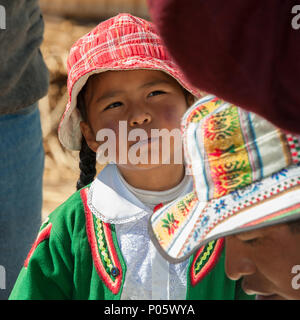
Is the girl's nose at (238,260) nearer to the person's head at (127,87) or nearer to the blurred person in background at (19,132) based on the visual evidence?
the person's head at (127,87)

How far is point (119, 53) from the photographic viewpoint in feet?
5.29

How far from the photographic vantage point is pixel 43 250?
153cm

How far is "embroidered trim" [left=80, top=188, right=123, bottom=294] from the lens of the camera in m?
1.49

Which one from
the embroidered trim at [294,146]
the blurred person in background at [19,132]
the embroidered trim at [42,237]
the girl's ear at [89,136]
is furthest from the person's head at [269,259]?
the blurred person in background at [19,132]

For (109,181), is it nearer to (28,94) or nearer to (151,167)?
(151,167)

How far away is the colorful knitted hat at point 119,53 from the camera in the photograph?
63.0 inches

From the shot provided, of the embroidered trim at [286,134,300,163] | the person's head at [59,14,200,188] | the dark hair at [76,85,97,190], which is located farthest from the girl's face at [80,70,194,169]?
the embroidered trim at [286,134,300,163]

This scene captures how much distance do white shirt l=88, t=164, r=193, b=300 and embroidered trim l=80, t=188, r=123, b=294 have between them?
2 centimetres

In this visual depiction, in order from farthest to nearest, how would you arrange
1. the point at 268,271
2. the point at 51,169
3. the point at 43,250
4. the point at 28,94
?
the point at 51,169, the point at 28,94, the point at 43,250, the point at 268,271

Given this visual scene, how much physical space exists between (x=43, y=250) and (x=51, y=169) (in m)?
3.19

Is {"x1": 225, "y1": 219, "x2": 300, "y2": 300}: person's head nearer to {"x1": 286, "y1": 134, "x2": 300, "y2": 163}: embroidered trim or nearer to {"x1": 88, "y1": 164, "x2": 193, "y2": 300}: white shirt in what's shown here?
{"x1": 286, "y1": 134, "x2": 300, "y2": 163}: embroidered trim

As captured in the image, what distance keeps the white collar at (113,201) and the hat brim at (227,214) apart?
48 cm

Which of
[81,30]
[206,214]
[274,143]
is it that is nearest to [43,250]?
[206,214]

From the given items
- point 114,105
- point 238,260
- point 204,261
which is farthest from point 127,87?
point 238,260
